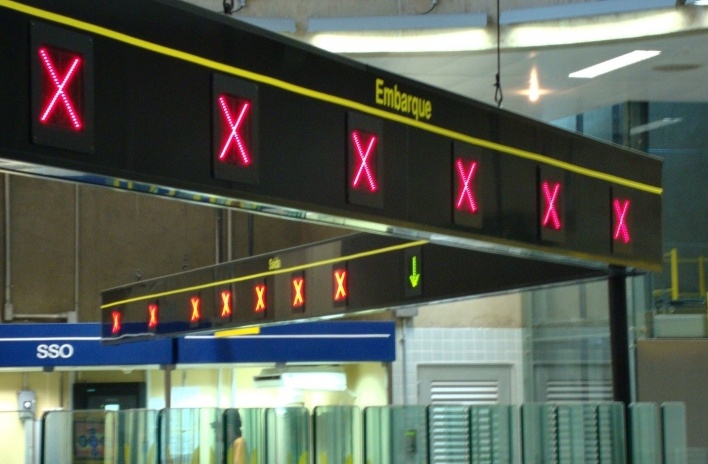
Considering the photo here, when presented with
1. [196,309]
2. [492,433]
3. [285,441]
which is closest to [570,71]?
[196,309]

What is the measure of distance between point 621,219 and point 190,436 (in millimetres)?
3214

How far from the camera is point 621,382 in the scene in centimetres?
1019

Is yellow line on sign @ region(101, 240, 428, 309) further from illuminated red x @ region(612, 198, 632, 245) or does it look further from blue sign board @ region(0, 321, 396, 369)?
illuminated red x @ region(612, 198, 632, 245)

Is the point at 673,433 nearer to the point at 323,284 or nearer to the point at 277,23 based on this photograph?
the point at 323,284

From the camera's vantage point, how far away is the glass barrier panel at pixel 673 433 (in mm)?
10281

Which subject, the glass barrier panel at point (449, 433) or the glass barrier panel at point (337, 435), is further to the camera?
the glass barrier panel at point (449, 433)

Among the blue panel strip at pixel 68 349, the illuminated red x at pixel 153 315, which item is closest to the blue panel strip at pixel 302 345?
the blue panel strip at pixel 68 349

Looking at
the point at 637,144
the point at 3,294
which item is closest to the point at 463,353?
the point at 637,144

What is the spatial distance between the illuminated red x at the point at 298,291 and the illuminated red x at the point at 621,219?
396cm

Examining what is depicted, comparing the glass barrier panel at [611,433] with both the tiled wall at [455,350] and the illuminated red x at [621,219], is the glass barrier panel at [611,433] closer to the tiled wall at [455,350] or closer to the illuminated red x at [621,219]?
the illuminated red x at [621,219]

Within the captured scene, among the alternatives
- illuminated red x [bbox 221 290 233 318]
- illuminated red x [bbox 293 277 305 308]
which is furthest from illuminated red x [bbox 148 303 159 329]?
illuminated red x [bbox 293 277 305 308]

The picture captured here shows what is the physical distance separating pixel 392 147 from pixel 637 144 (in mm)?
9500

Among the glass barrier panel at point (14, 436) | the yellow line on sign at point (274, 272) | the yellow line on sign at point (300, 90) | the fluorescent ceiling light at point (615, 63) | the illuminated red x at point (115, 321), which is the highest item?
the fluorescent ceiling light at point (615, 63)

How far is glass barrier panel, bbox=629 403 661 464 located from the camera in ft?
33.3
